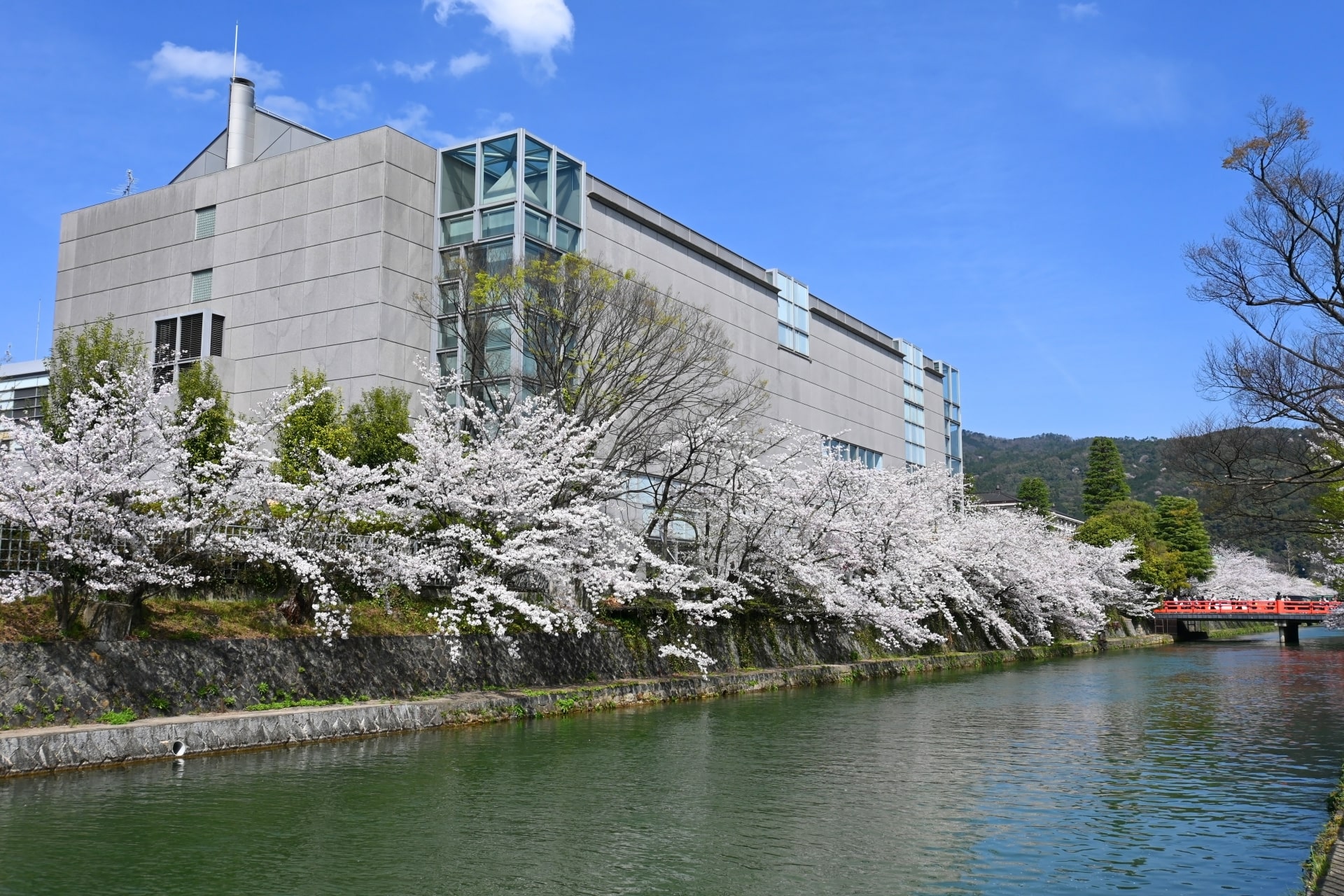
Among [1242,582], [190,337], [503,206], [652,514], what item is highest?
[503,206]

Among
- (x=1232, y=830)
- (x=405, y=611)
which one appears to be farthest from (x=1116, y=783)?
(x=405, y=611)

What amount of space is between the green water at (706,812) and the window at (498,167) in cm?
2208

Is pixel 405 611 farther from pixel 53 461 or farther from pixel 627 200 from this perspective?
pixel 627 200

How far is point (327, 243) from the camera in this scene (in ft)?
123

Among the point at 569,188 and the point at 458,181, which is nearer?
the point at 458,181

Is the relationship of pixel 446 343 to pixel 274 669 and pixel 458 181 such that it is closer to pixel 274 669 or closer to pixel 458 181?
pixel 458 181

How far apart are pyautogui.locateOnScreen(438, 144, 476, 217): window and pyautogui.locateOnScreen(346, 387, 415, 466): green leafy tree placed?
8379mm

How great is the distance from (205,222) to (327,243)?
7.01m

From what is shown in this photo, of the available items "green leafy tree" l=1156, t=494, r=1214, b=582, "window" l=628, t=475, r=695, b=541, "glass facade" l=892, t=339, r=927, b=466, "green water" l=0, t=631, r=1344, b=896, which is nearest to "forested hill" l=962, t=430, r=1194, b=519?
"green leafy tree" l=1156, t=494, r=1214, b=582

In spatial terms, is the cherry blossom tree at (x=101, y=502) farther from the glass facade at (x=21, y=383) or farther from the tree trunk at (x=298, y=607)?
the glass facade at (x=21, y=383)

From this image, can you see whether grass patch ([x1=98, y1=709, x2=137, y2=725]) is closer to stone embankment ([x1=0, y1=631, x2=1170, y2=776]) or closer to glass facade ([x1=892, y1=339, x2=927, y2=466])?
stone embankment ([x1=0, y1=631, x2=1170, y2=776])

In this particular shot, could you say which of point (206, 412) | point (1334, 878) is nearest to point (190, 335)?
point (206, 412)

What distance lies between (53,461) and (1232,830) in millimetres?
16241

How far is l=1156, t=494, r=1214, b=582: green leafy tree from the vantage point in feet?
287
